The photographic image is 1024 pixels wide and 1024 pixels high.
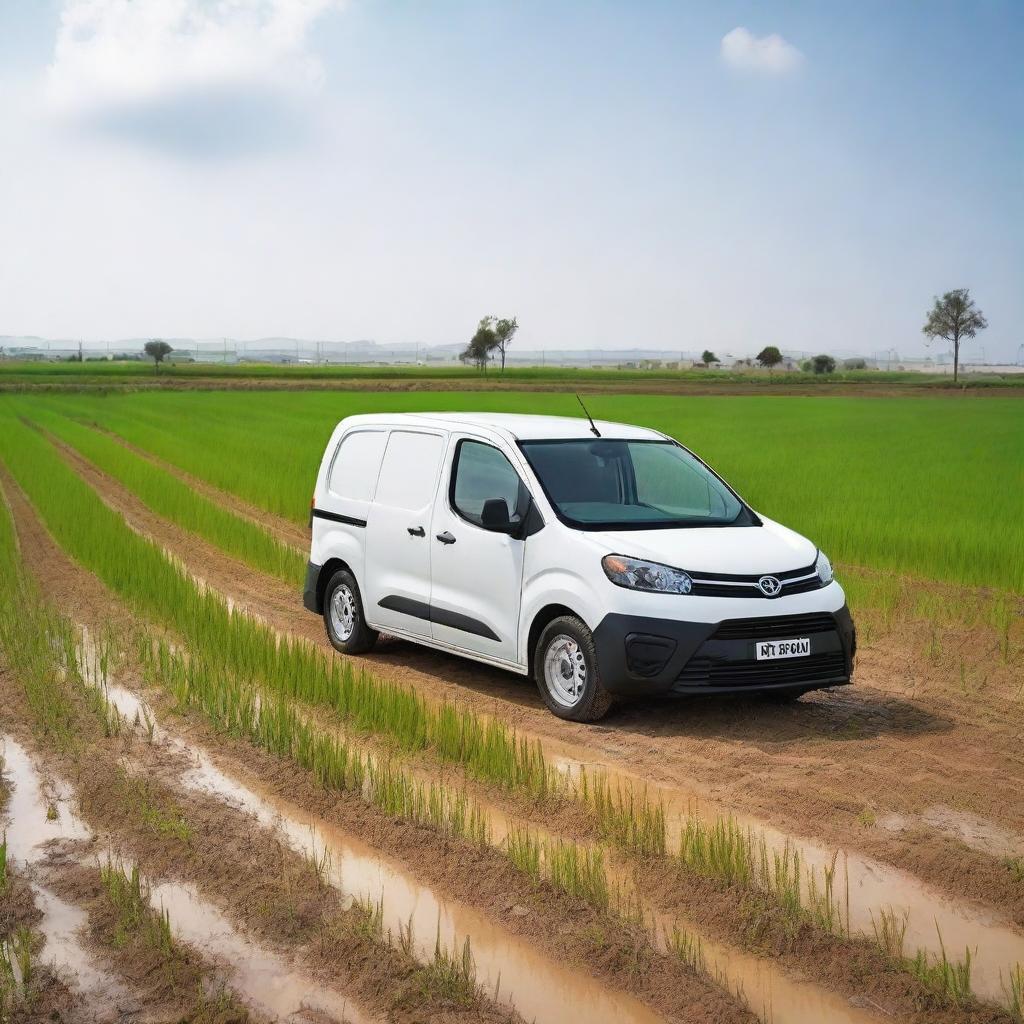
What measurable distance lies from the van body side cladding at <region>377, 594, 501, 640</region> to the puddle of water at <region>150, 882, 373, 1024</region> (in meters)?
3.82

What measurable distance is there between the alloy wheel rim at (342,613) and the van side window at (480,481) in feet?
5.48

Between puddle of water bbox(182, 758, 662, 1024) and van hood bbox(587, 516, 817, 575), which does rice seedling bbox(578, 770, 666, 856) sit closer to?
puddle of water bbox(182, 758, 662, 1024)

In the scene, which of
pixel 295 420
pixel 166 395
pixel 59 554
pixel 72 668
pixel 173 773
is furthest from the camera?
pixel 166 395

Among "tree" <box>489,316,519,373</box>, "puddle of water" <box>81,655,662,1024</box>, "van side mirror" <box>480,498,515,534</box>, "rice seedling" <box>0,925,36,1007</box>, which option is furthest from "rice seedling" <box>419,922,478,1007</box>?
"tree" <box>489,316,519,373</box>

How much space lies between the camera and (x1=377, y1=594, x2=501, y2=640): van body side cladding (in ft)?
30.7

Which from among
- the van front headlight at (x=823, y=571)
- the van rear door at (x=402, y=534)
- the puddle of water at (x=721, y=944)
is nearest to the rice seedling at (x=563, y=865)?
the puddle of water at (x=721, y=944)

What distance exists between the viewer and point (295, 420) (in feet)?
156

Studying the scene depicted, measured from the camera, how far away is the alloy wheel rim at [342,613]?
36.3 feet

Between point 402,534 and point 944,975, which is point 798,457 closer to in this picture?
point 402,534

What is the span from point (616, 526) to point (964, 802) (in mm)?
2875

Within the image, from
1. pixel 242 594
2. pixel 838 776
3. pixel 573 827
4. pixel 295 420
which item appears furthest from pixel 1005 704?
pixel 295 420

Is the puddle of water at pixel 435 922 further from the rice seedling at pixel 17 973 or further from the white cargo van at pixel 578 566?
the white cargo van at pixel 578 566

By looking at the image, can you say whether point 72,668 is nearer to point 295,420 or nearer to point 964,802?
point 964,802

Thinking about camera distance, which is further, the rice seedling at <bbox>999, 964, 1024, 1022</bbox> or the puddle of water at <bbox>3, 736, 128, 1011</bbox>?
the puddle of water at <bbox>3, 736, 128, 1011</bbox>
